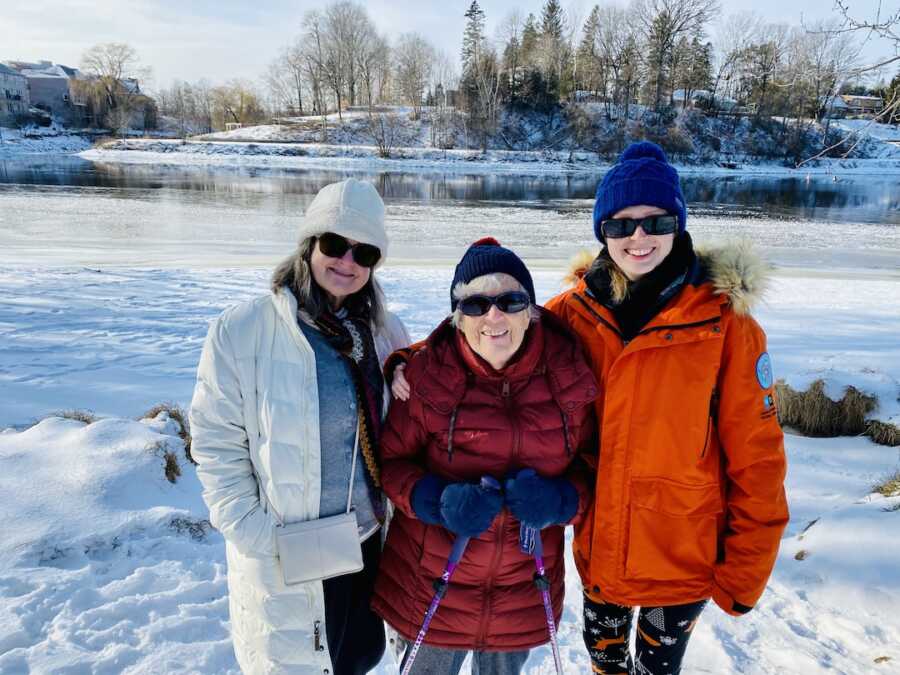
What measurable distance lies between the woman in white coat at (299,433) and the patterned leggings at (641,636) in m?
0.94

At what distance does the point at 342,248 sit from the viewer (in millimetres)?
1991

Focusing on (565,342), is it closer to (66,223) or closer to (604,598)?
(604,598)

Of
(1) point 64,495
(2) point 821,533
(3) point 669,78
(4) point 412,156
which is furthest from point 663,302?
(3) point 669,78

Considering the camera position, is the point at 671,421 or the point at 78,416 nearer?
the point at 671,421

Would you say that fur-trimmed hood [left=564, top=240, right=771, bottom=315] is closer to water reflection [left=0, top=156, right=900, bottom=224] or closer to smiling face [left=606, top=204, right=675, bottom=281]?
smiling face [left=606, top=204, right=675, bottom=281]

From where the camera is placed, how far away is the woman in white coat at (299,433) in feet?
5.94

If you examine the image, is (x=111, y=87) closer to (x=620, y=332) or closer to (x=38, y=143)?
(x=38, y=143)

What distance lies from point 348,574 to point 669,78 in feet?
206

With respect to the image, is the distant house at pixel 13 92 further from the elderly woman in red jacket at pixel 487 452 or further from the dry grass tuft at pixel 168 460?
the elderly woman in red jacket at pixel 487 452

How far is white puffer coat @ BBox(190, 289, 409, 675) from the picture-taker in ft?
5.92

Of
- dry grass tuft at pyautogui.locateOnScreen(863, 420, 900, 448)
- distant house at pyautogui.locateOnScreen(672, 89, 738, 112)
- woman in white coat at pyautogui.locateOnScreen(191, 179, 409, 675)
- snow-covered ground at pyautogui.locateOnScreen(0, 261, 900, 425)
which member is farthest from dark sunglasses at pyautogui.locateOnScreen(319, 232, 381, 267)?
distant house at pyautogui.locateOnScreen(672, 89, 738, 112)

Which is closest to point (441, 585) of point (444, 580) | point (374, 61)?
point (444, 580)

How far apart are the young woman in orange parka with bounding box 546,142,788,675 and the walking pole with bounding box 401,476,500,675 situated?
0.44 meters

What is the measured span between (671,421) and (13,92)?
87.2 metres
